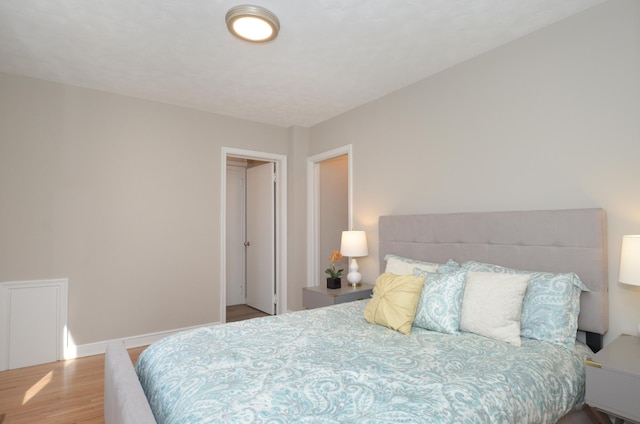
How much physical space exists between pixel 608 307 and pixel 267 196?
3.86 m

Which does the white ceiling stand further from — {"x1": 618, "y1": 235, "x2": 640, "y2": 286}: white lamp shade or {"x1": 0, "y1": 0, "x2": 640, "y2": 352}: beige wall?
{"x1": 618, "y1": 235, "x2": 640, "y2": 286}: white lamp shade

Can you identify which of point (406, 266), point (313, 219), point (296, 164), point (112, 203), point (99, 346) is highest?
point (296, 164)

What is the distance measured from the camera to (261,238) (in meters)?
5.07

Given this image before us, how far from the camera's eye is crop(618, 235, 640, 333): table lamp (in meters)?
1.75

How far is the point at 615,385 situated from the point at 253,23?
8.95 ft

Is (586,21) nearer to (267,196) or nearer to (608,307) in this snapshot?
(608,307)

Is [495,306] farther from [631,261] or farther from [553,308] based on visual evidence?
[631,261]

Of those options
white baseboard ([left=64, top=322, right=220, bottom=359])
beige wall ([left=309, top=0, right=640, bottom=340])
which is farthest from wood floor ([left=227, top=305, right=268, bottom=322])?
beige wall ([left=309, top=0, right=640, bottom=340])

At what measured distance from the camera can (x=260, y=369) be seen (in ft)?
4.98

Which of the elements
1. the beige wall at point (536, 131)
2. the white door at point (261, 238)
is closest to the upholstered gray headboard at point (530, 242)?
the beige wall at point (536, 131)

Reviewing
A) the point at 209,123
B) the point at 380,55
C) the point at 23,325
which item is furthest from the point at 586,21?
the point at 23,325

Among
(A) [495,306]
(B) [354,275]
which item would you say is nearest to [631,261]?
(A) [495,306]

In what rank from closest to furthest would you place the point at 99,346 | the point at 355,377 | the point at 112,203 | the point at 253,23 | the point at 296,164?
1. the point at 355,377
2. the point at 253,23
3. the point at 99,346
4. the point at 112,203
5. the point at 296,164

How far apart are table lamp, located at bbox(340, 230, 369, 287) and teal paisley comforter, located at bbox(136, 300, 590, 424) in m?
1.50
